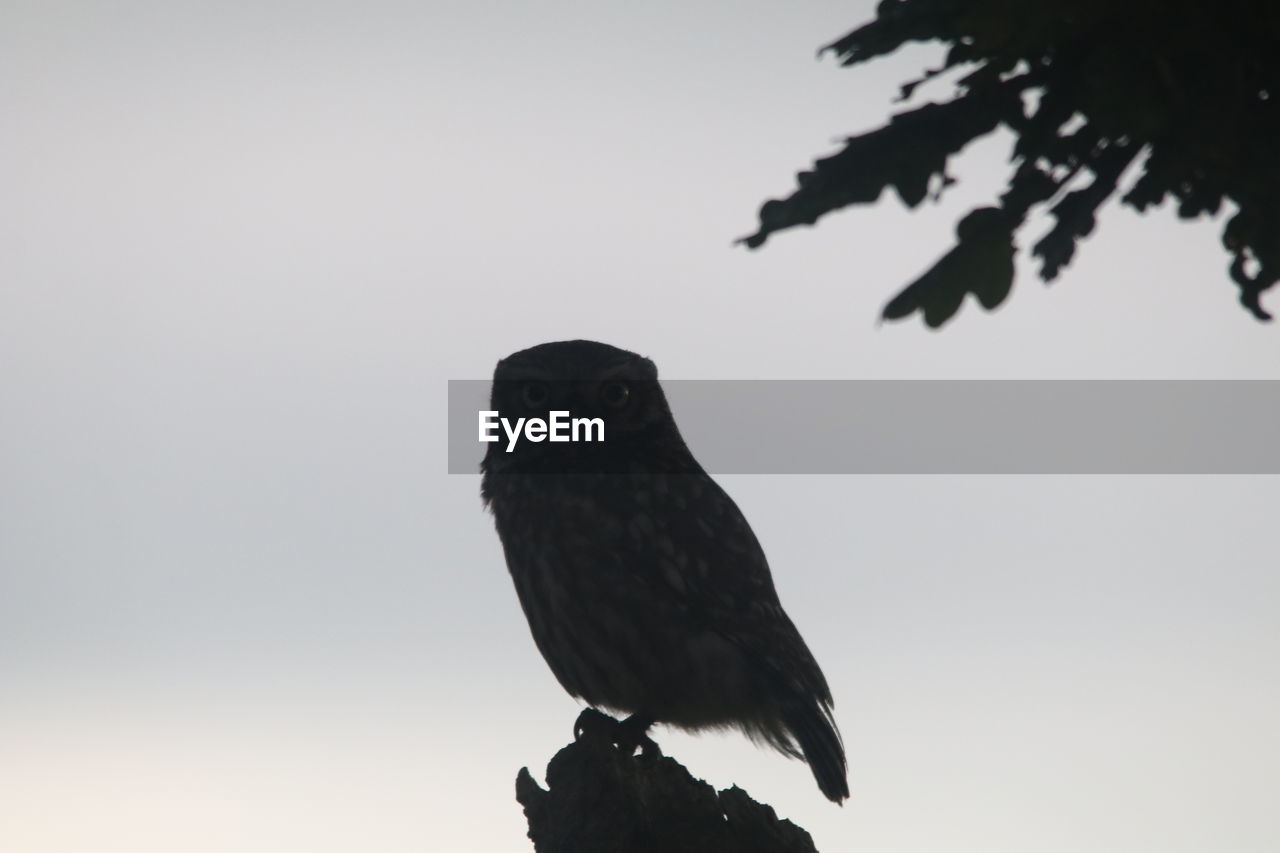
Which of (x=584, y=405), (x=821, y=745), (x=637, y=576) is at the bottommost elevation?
(x=821, y=745)

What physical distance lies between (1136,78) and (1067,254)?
18.6 inches

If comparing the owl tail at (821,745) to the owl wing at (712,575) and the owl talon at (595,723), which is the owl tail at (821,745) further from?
the owl talon at (595,723)

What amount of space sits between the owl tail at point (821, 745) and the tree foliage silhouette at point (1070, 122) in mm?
3398

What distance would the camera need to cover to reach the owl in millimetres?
5348

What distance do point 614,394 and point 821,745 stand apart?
197 centimetres

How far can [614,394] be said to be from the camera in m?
6.05

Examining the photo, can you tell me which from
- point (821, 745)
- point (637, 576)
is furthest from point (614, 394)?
point (821, 745)

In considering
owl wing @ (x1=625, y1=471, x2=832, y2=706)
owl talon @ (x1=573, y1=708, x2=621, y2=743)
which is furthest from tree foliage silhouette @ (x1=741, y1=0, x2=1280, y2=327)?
owl talon @ (x1=573, y1=708, x2=621, y2=743)

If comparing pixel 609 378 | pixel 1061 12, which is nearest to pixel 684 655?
pixel 609 378

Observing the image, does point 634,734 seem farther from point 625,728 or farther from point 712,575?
point 712,575

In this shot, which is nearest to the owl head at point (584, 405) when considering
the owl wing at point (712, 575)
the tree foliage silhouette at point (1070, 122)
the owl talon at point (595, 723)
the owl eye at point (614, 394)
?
the owl eye at point (614, 394)

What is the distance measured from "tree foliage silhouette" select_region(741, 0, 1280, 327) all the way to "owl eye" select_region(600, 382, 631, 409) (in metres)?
3.76

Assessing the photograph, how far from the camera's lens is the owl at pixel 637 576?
5348 mm

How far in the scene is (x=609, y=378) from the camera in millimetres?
5980
